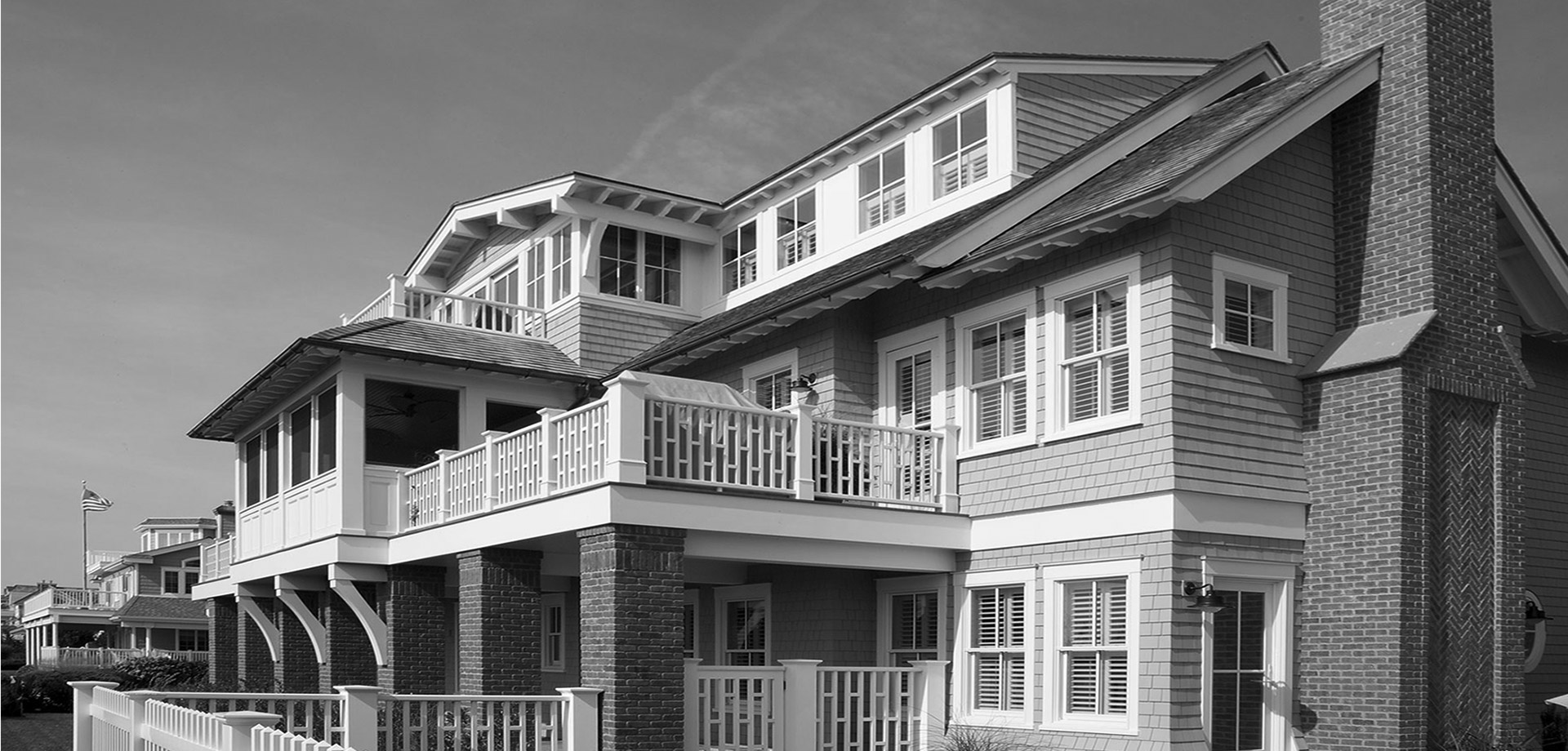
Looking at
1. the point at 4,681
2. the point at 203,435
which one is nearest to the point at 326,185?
the point at 203,435

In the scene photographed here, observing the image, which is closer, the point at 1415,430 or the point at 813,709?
the point at 1415,430

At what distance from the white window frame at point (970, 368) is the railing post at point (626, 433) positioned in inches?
161

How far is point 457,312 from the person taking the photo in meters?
26.5

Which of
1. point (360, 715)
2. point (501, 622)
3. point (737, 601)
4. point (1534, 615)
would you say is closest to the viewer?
point (360, 715)

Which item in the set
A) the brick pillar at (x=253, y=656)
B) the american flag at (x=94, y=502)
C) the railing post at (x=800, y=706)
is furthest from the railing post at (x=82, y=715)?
the american flag at (x=94, y=502)

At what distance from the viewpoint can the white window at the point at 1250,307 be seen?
1435cm

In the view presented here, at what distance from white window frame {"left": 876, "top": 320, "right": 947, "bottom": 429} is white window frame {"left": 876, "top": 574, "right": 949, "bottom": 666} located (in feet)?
6.21

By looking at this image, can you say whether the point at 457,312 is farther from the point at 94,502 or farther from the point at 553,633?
the point at 94,502

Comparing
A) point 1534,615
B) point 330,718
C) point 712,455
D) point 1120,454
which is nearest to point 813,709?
point 712,455

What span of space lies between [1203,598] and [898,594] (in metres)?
4.79

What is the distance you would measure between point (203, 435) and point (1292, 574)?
2102 centimetres

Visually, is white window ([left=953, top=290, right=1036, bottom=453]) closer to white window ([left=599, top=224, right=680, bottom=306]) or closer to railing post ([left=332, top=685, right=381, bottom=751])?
railing post ([left=332, top=685, right=381, bottom=751])

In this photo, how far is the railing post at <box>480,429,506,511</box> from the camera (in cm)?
1723

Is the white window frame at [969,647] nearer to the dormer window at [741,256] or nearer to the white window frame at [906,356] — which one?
the white window frame at [906,356]
